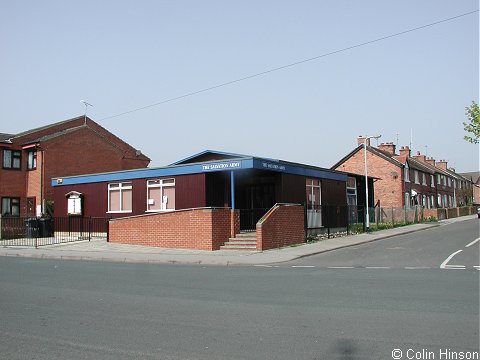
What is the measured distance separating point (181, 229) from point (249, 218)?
4119 millimetres

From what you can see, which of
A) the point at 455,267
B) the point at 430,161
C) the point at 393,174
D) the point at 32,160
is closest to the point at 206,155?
the point at 455,267

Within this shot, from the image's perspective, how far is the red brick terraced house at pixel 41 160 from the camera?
35.8 metres

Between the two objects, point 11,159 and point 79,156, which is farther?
point 79,156

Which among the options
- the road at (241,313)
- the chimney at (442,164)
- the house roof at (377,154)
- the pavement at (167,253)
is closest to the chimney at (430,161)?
the chimney at (442,164)

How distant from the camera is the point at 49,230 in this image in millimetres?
29031

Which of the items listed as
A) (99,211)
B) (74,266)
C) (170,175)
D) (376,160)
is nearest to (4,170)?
(99,211)

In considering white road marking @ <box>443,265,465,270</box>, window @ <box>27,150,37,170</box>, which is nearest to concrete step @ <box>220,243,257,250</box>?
white road marking @ <box>443,265,465,270</box>

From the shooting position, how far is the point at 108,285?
37.4ft

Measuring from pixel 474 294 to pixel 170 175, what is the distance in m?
16.4

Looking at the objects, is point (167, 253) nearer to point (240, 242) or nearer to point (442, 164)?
point (240, 242)

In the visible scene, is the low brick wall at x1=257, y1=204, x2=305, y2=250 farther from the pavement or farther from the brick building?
the brick building

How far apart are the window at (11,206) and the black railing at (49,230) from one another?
7372 millimetres

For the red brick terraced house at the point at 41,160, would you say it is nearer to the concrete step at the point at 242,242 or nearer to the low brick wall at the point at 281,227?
the concrete step at the point at 242,242

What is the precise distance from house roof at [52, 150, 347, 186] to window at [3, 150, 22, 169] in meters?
9.61
